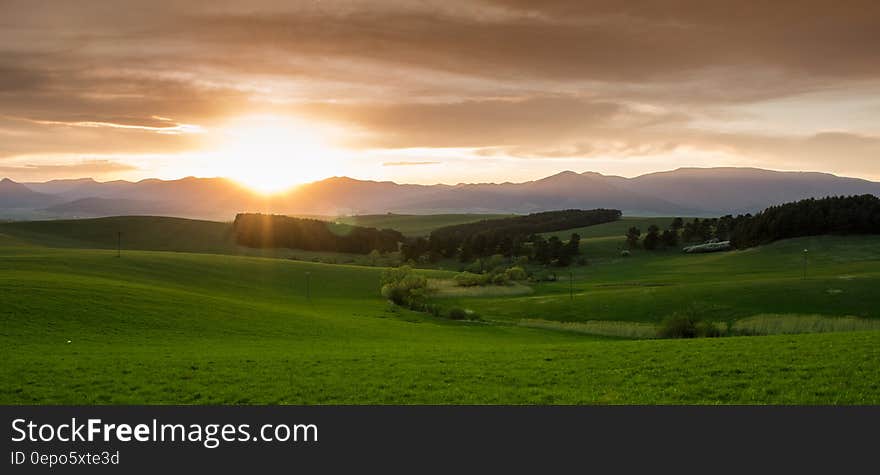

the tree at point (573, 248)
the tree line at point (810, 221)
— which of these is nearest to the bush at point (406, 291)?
the tree at point (573, 248)

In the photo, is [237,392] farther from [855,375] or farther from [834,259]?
[834,259]

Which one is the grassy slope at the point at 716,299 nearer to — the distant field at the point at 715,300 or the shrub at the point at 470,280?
the distant field at the point at 715,300

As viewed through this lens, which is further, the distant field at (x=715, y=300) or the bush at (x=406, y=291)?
the bush at (x=406, y=291)

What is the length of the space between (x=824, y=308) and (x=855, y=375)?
61.5 meters

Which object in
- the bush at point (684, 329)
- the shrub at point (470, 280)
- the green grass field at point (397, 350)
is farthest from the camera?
the shrub at point (470, 280)

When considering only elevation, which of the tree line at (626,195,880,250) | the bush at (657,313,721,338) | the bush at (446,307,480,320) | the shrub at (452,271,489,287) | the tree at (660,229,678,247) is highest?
the tree line at (626,195,880,250)

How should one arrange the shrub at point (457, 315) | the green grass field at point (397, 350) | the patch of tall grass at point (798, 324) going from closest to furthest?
the green grass field at point (397, 350), the patch of tall grass at point (798, 324), the shrub at point (457, 315)

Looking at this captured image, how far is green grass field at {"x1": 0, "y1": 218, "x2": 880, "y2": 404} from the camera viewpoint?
860 inches

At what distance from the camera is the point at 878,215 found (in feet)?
536

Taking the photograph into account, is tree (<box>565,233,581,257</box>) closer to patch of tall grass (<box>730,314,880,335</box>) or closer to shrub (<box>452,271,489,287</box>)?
shrub (<box>452,271,489,287</box>)

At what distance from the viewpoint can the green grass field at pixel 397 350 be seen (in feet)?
71.7

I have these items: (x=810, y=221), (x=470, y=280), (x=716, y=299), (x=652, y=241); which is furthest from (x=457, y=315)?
(x=810, y=221)

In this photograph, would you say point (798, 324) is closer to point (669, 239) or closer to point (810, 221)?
point (810, 221)

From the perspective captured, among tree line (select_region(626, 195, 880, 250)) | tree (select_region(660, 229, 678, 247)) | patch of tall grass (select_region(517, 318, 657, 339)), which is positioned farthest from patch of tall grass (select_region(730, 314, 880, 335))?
tree (select_region(660, 229, 678, 247))
